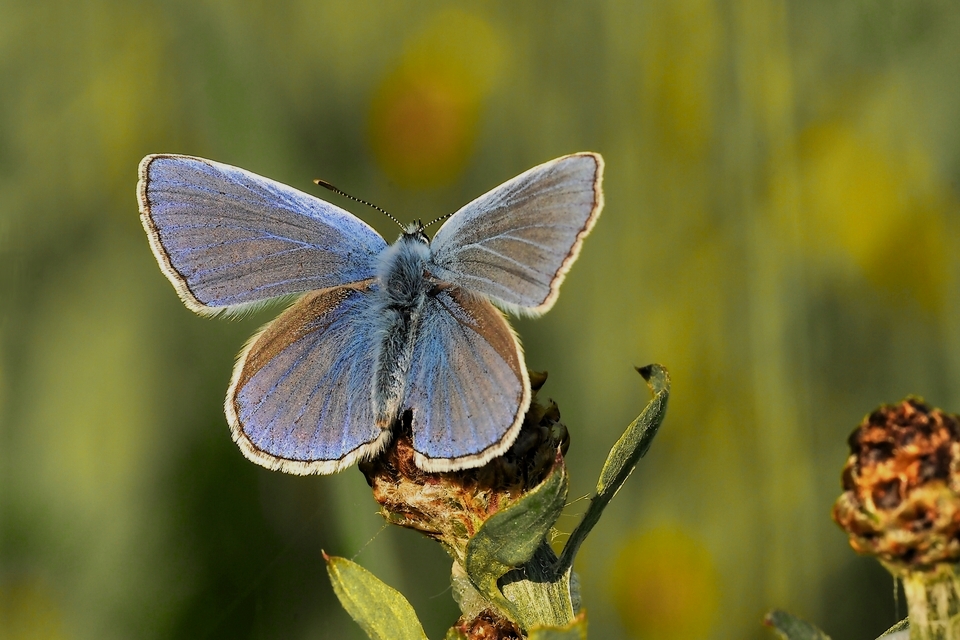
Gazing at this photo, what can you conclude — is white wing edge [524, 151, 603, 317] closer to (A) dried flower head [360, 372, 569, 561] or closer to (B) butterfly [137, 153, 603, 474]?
(B) butterfly [137, 153, 603, 474]

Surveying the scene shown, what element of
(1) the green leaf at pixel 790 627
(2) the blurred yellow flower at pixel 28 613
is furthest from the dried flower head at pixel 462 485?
(2) the blurred yellow flower at pixel 28 613

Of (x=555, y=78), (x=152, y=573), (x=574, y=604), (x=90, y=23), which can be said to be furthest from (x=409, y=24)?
(x=574, y=604)

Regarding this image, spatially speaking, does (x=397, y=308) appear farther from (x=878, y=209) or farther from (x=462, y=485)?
(x=878, y=209)

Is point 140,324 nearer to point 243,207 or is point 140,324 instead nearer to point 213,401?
point 213,401

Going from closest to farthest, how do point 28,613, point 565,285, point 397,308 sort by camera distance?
point 397,308 < point 28,613 < point 565,285

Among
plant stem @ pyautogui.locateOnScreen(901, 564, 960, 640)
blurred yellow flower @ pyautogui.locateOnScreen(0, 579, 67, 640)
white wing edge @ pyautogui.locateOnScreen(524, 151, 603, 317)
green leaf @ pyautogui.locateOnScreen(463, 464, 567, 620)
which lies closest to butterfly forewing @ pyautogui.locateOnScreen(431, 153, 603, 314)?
white wing edge @ pyautogui.locateOnScreen(524, 151, 603, 317)

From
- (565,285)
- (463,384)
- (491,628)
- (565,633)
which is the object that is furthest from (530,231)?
(565,285)
